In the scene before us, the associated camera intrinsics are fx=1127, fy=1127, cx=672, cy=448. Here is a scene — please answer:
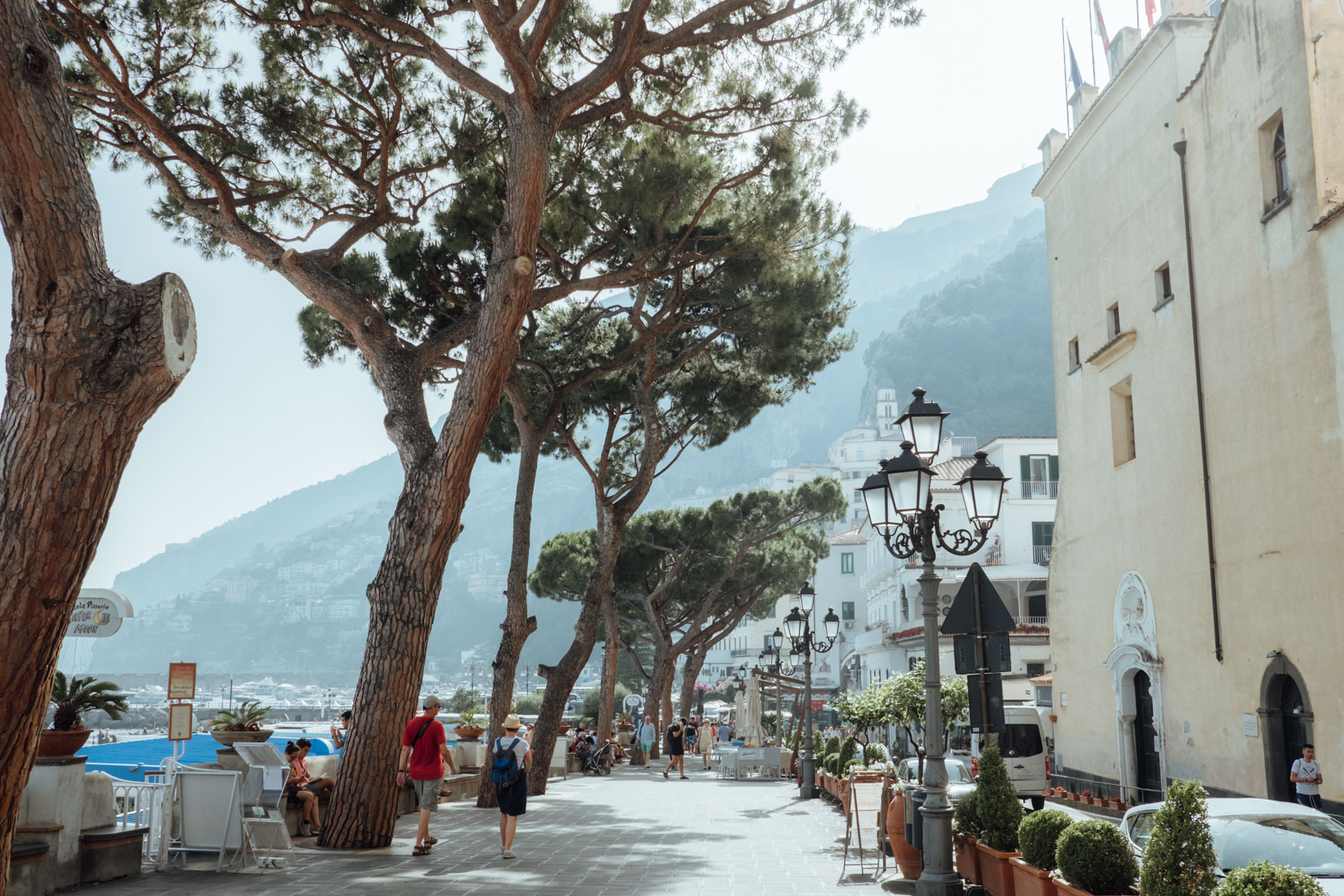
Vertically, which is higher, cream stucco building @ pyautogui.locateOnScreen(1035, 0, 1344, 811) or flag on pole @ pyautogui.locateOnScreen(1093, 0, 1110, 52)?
flag on pole @ pyautogui.locateOnScreen(1093, 0, 1110, 52)

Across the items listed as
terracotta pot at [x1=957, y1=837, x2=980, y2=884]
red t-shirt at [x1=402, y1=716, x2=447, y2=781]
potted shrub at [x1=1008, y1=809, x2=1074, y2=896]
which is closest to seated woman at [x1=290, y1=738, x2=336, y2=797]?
red t-shirt at [x1=402, y1=716, x2=447, y2=781]

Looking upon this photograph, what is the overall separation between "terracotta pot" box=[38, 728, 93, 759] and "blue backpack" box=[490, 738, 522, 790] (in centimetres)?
361

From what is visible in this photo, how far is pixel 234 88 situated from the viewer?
13.8 metres

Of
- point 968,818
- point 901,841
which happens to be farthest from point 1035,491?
point 968,818

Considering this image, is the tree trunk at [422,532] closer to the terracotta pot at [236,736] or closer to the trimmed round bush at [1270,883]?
the terracotta pot at [236,736]

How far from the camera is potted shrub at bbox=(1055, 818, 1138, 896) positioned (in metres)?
6.16

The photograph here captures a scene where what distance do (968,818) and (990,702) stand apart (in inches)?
65.6

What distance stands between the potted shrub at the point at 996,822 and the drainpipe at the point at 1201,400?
341 inches

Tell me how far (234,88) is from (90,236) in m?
10.3

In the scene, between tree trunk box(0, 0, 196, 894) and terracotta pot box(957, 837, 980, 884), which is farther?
terracotta pot box(957, 837, 980, 884)

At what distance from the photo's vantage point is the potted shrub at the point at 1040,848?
702 centimetres

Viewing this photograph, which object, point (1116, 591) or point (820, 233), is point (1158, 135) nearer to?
point (820, 233)

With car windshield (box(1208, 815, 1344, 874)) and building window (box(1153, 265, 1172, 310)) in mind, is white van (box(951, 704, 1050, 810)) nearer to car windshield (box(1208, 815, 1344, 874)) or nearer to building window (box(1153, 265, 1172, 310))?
building window (box(1153, 265, 1172, 310))

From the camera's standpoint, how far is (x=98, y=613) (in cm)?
1045
